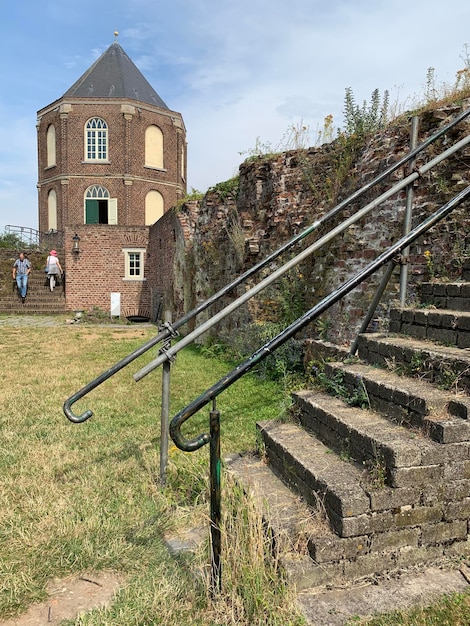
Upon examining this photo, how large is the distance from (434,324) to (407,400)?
939 millimetres

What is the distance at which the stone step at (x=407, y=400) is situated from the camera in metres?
2.40

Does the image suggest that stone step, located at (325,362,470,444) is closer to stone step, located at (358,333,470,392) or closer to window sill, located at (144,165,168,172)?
stone step, located at (358,333,470,392)

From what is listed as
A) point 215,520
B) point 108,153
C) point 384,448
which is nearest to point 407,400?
point 384,448

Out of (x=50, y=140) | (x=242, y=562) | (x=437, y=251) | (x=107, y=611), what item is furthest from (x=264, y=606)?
(x=50, y=140)

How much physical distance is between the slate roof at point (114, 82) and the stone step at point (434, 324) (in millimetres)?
29720

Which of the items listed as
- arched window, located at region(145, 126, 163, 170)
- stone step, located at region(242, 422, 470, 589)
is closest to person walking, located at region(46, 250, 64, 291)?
arched window, located at region(145, 126, 163, 170)

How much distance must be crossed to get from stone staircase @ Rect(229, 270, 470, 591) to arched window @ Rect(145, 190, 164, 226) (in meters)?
28.4

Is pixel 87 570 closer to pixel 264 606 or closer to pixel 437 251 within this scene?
pixel 264 606

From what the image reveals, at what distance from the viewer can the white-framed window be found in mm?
20656

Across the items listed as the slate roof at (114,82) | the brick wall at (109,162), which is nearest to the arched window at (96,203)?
the brick wall at (109,162)

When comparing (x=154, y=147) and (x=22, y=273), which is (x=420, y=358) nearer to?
(x=22, y=273)

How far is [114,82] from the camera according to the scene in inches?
1198

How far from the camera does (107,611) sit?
2135 millimetres

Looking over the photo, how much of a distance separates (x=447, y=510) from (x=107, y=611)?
1.74m
